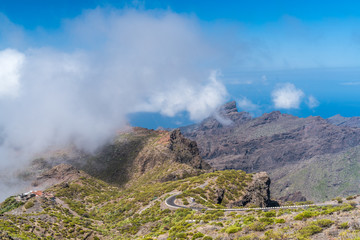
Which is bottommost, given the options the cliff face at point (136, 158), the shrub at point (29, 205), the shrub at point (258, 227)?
the shrub at point (258, 227)

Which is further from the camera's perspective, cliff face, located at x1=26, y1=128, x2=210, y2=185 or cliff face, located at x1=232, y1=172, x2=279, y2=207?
cliff face, located at x1=26, y1=128, x2=210, y2=185

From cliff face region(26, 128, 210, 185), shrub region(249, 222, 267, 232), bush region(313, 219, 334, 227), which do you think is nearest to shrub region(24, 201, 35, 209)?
shrub region(249, 222, 267, 232)

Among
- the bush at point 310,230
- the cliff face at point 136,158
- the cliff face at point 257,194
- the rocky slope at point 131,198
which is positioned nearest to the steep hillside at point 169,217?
the bush at point 310,230

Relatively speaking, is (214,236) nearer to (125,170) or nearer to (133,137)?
(125,170)

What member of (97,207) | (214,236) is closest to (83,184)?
(97,207)

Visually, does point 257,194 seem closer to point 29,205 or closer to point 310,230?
point 310,230

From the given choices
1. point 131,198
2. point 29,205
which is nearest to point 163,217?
point 29,205

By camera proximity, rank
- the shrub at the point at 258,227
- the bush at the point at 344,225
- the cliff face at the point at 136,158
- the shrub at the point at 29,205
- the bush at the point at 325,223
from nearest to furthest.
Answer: the bush at the point at 344,225 → the bush at the point at 325,223 → the shrub at the point at 258,227 → the shrub at the point at 29,205 → the cliff face at the point at 136,158

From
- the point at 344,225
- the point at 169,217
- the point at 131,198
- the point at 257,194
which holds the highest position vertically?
the point at 131,198

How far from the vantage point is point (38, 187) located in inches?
4619

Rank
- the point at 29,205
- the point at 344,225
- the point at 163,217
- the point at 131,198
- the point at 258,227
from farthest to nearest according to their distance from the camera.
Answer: the point at 131,198
the point at 29,205
the point at 163,217
the point at 258,227
the point at 344,225

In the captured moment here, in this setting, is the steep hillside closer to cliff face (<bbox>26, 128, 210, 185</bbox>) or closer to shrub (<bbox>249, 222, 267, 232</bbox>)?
shrub (<bbox>249, 222, 267, 232</bbox>)

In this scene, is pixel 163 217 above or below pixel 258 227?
above

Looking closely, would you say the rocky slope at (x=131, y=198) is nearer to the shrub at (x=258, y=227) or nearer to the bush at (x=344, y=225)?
the shrub at (x=258, y=227)
